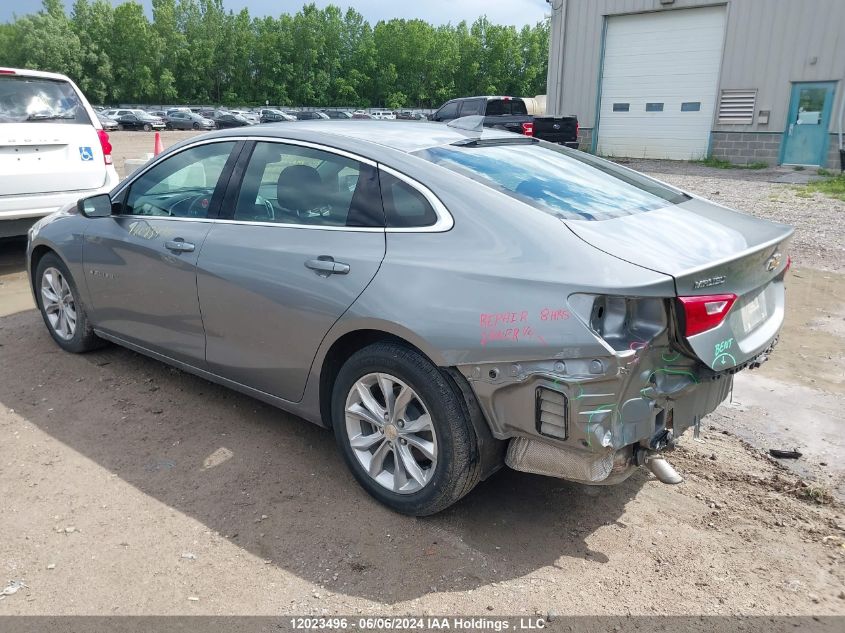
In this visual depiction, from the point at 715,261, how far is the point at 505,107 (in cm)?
1845

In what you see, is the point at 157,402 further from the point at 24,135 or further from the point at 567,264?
the point at 24,135

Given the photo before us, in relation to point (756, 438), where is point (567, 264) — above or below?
above

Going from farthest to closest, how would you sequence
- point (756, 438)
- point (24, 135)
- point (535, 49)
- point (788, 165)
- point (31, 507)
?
point (535, 49) → point (788, 165) → point (24, 135) → point (756, 438) → point (31, 507)

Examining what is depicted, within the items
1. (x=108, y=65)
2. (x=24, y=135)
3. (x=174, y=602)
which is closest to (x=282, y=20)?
(x=108, y=65)

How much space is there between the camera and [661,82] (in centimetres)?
2191

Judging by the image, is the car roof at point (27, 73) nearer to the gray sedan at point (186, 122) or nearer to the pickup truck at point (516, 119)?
the pickup truck at point (516, 119)

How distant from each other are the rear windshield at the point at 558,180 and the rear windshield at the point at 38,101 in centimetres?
533

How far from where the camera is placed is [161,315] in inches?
160

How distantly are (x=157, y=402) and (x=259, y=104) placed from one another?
85.5 m

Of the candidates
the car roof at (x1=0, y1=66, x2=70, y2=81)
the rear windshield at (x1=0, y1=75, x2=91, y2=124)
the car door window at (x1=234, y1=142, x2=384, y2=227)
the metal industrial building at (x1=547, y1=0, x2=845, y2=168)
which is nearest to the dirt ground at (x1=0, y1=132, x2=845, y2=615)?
the car door window at (x1=234, y1=142, x2=384, y2=227)

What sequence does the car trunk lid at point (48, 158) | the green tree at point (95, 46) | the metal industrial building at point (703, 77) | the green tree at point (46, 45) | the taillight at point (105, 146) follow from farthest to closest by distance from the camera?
the green tree at point (95, 46) → the green tree at point (46, 45) → the metal industrial building at point (703, 77) → the taillight at point (105, 146) → the car trunk lid at point (48, 158)

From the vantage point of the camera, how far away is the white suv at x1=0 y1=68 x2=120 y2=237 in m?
6.62

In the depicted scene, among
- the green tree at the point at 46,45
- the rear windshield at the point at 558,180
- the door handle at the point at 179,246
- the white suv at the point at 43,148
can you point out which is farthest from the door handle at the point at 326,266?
the green tree at the point at 46,45

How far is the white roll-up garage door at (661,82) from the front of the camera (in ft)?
68.3
